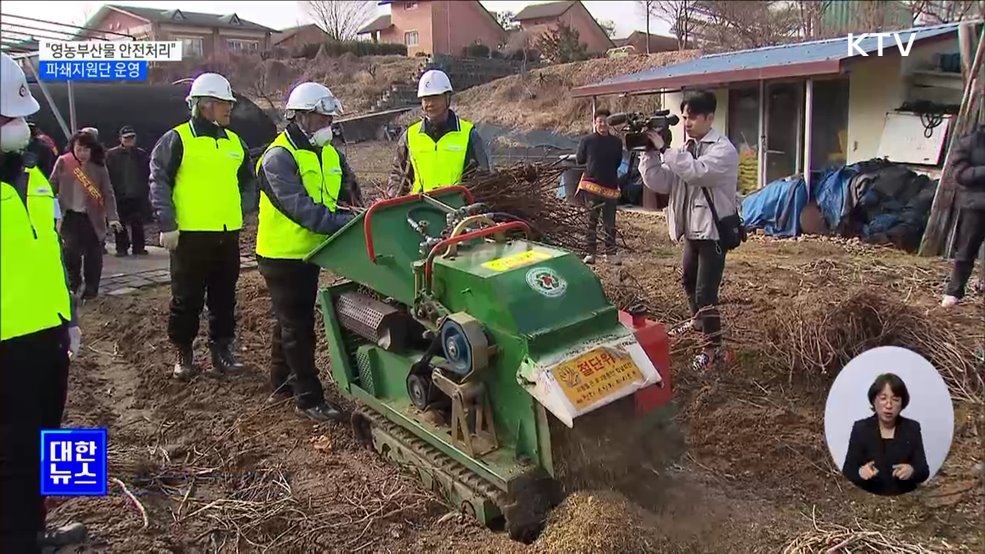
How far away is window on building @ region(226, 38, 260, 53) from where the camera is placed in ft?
36.0

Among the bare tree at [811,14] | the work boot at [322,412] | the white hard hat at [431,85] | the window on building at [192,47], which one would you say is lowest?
the work boot at [322,412]

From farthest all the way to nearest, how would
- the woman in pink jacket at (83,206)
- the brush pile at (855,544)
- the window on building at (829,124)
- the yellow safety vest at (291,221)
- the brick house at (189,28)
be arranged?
the window on building at (829,124) < the brick house at (189,28) < the woman in pink jacket at (83,206) < the yellow safety vest at (291,221) < the brush pile at (855,544)

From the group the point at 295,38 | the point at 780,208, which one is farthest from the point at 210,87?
the point at 780,208

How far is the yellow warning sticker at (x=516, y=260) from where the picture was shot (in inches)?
118

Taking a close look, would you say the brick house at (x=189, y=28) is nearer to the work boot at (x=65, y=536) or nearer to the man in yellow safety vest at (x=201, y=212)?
the man in yellow safety vest at (x=201, y=212)

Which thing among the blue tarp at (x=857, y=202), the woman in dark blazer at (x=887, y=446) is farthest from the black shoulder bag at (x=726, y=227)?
the blue tarp at (x=857, y=202)

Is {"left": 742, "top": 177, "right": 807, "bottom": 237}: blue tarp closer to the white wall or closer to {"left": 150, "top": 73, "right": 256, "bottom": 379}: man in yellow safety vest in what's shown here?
the white wall

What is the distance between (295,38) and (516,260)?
8544 mm

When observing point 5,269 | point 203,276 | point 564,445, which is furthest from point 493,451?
point 203,276

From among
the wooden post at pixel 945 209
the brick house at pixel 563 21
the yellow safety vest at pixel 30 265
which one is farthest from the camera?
the brick house at pixel 563 21

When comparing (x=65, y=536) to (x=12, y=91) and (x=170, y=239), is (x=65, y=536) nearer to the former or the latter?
(x=12, y=91)

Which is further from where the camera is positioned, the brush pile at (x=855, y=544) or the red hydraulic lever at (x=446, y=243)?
the red hydraulic lever at (x=446, y=243)

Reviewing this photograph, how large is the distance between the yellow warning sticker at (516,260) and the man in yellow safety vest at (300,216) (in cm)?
130

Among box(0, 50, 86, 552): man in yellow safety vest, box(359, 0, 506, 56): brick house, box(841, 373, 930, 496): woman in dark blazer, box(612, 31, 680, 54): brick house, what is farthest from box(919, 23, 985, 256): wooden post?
box(612, 31, 680, 54): brick house
